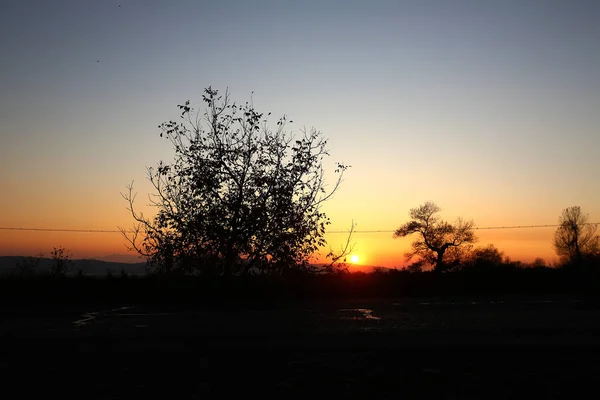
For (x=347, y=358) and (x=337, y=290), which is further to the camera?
(x=337, y=290)

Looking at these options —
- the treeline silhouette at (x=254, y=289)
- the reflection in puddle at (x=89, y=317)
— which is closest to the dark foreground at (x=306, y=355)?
the reflection in puddle at (x=89, y=317)

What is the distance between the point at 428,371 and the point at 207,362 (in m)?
3.22

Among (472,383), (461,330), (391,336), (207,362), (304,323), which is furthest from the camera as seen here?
(304,323)

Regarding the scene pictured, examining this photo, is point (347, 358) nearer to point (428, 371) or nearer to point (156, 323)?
point (428, 371)

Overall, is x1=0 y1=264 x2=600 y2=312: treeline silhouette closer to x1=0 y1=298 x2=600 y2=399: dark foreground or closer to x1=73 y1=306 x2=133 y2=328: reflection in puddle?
x1=73 y1=306 x2=133 y2=328: reflection in puddle

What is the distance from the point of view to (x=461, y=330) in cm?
1159

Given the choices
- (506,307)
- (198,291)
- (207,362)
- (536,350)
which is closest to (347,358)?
(207,362)

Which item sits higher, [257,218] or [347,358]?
[257,218]

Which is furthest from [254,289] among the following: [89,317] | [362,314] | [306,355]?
[306,355]

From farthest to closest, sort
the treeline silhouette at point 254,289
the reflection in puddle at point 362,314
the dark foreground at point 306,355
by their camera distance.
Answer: the treeline silhouette at point 254,289 → the reflection in puddle at point 362,314 → the dark foreground at point 306,355

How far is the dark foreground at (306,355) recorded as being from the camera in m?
6.63

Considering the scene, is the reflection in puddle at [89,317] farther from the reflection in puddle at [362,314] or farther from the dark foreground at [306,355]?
the reflection in puddle at [362,314]

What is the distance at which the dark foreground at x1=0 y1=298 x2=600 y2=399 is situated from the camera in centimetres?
663

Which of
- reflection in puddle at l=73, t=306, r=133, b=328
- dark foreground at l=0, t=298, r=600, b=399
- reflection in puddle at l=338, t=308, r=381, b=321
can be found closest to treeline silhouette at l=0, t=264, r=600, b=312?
reflection in puddle at l=73, t=306, r=133, b=328
